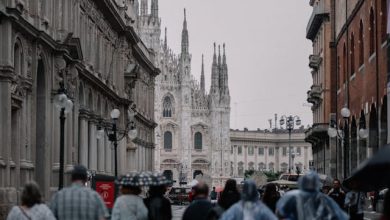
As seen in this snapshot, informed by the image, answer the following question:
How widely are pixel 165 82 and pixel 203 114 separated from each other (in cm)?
749

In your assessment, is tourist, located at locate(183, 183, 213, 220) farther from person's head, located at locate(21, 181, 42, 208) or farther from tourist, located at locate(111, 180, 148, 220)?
person's head, located at locate(21, 181, 42, 208)

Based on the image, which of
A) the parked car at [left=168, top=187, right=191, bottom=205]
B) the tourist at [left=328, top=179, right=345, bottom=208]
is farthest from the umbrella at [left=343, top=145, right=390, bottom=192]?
the parked car at [left=168, top=187, right=191, bottom=205]

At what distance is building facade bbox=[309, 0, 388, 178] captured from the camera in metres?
42.4

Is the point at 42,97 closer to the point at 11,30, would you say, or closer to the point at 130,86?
the point at 11,30

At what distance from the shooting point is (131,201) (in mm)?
14094

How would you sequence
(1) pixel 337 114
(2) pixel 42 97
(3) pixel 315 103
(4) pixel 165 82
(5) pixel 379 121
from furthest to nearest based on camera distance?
(4) pixel 165 82 → (3) pixel 315 103 → (1) pixel 337 114 → (5) pixel 379 121 → (2) pixel 42 97

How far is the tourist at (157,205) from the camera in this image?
14.4 meters

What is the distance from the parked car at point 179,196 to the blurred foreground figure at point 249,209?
66512 millimetres

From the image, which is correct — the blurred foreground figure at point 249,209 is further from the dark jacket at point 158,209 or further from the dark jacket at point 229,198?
the dark jacket at point 229,198

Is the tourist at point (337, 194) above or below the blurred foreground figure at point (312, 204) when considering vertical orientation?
below

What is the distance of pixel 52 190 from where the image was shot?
3931cm

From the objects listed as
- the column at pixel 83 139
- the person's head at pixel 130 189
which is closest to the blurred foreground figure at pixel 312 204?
the person's head at pixel 130 189

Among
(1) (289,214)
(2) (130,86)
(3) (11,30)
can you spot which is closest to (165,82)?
(2) (130,86)

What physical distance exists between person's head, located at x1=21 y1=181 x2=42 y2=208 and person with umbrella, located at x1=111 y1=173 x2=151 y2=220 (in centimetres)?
140
